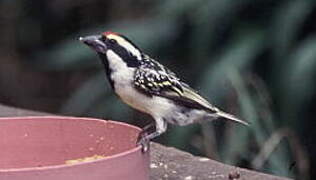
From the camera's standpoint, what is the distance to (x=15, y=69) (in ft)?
20.5

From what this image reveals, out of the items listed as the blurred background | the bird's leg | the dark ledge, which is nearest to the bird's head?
the bird's leg

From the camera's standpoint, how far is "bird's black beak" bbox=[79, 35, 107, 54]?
6.83ft

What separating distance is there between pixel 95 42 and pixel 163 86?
260 mm

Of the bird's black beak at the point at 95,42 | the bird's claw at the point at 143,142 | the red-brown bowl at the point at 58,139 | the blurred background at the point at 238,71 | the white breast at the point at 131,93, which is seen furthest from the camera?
the blurred background at the point at 238,71

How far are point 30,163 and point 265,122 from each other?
6.32ft

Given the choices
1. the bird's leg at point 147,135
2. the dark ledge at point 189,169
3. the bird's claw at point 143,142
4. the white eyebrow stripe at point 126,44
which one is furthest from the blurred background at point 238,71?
the bird's claw at point 143,142

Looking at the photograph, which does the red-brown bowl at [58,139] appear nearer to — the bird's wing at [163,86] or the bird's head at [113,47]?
the bird's head at [113,47]

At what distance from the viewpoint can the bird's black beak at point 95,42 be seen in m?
2.08

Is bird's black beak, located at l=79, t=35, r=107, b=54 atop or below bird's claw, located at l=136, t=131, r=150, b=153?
atop

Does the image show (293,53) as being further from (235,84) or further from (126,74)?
(126,74)

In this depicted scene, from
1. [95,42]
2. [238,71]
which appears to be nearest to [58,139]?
[95,42]

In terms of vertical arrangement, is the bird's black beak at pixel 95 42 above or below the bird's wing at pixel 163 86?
above

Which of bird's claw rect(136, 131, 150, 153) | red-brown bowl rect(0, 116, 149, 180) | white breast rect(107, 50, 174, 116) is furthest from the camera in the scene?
white breast rect(107, 50, 174, 116)

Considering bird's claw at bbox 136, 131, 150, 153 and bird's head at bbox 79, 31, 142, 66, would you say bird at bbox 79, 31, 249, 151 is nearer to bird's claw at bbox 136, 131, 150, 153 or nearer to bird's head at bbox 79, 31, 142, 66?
bird's head at bbox 79, 31, 142, 66
